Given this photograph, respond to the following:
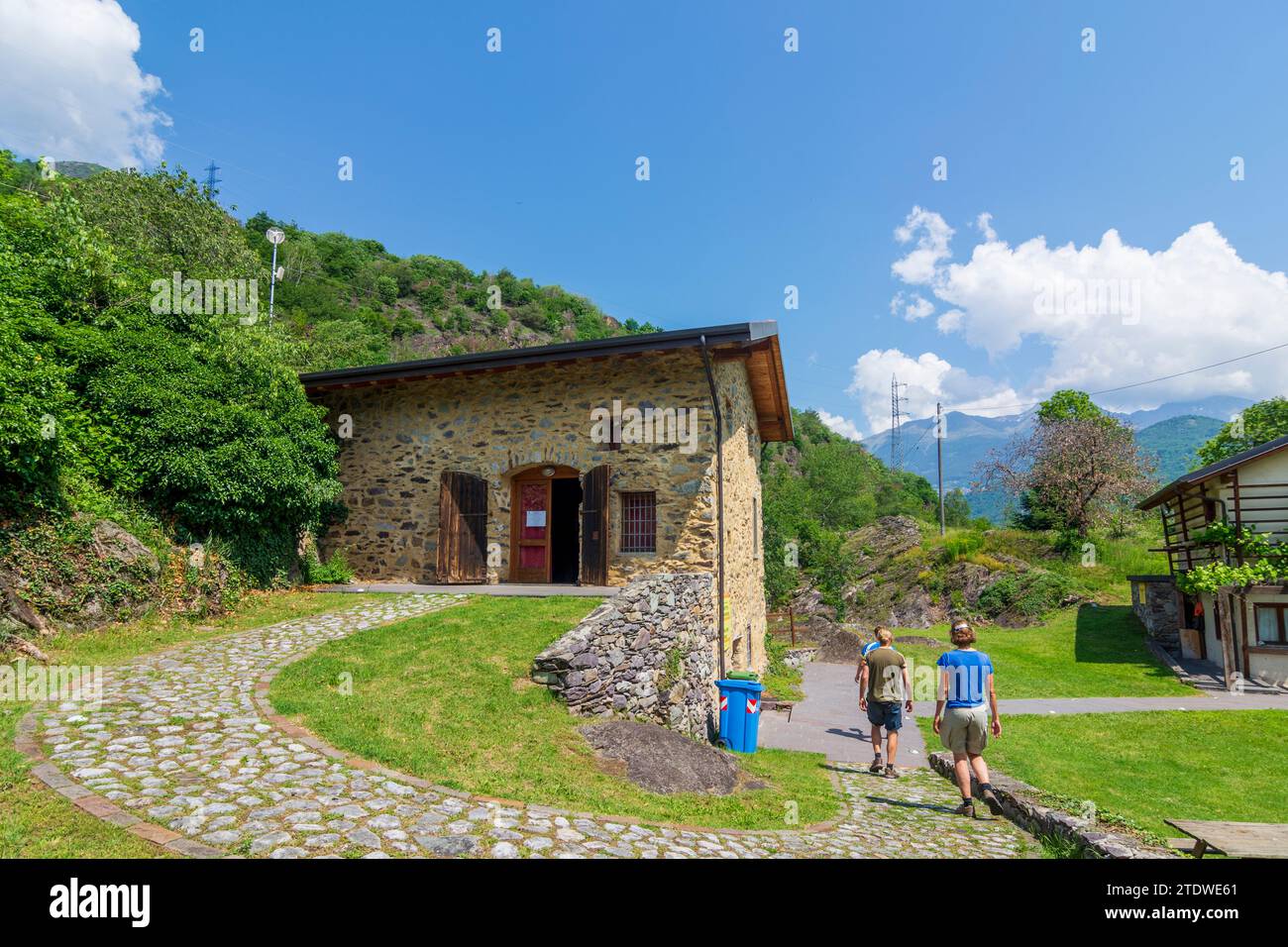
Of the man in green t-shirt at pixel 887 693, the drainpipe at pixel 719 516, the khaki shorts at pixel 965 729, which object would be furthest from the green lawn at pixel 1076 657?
the khaki shorts at pixel 965 729

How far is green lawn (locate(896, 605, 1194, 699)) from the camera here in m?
14.5

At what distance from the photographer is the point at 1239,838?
3990mm

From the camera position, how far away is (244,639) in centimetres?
870

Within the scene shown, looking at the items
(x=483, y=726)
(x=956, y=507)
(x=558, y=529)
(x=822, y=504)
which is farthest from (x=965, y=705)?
(x=956, y=507)

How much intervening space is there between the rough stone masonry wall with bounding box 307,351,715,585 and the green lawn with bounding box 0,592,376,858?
5244mm

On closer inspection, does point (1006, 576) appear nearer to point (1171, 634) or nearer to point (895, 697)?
point (1171, 634)

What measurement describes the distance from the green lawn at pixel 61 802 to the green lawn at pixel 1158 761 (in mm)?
7535

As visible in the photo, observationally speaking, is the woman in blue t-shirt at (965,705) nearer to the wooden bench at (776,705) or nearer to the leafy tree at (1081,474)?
the wooden bench at (776,705)

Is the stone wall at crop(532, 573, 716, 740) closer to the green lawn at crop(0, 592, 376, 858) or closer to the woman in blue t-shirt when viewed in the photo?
the woman in blue t-shirt

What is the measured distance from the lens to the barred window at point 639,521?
475 inches

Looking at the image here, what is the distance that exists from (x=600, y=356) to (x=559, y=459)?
7.31ft

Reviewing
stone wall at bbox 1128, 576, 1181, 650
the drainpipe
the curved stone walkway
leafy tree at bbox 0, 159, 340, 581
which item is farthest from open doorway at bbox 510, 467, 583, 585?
stone wall at bbox 1128, 576, 1181, 650
